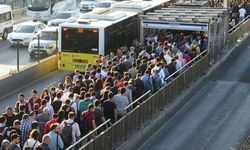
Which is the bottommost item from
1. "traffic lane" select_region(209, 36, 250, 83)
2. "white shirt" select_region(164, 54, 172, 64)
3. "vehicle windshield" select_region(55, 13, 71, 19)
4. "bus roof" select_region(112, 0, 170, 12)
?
"traffic lane" select_region(209, 36, 250, 83)

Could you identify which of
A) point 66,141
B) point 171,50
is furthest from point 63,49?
point 66,141

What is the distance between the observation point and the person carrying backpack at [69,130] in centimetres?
1405

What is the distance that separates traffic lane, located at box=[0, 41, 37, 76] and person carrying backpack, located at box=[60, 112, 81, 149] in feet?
53.2

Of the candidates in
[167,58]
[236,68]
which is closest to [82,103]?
[167,58]

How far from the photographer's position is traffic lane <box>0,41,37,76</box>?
31289mm

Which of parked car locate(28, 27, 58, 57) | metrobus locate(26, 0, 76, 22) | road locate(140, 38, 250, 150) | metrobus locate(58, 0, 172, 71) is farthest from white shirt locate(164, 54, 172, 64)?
metrobus locate(26, 0, 76, 22)

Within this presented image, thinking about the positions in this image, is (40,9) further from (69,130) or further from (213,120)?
(69,130)

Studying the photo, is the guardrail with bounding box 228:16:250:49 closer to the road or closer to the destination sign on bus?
the destination sign on bus

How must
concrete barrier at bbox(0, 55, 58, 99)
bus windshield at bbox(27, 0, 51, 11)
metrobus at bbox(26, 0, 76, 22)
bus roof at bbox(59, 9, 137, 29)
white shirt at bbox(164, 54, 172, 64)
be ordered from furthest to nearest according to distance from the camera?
bus windshield at bbox(27, 0, 51, 11), metrobus at bbox(26, 0, 76, 22), bus roof at bbox(59, 9, 137, 29), concrete barrier at bbox(0, 55, 58, 99), white shirt at bbox(164, 54, 172, 64)

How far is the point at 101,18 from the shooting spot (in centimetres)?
2872

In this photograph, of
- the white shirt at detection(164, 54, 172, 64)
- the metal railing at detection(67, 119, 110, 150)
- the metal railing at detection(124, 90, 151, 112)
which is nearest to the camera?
the metal railing at detection(67, 119, 110, 150)

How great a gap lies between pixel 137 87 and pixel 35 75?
34.2ft

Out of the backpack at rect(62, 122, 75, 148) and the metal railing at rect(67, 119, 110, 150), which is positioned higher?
the backpack at rect(62, 122, 75, 148)

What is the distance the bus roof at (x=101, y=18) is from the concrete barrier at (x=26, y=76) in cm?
255
